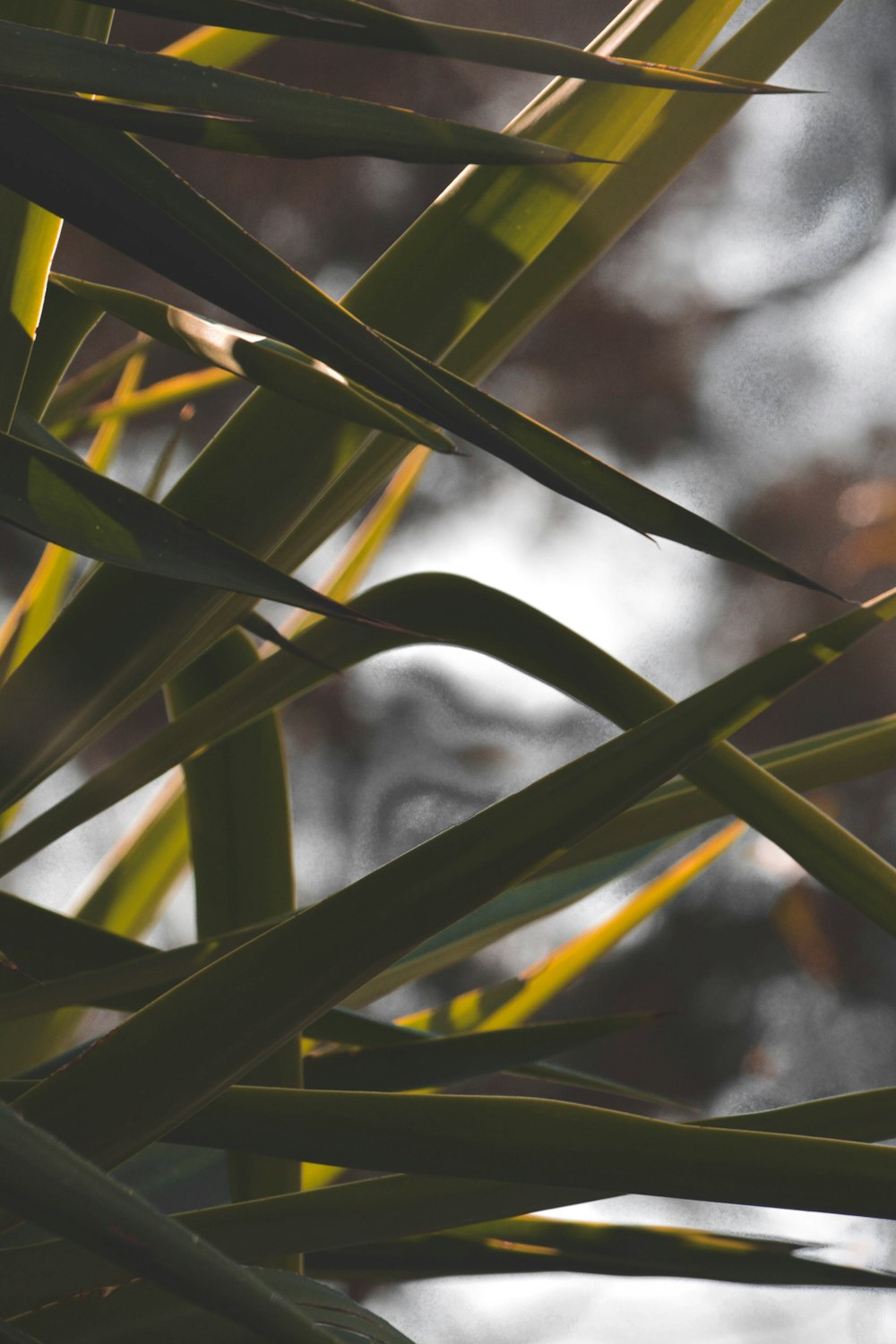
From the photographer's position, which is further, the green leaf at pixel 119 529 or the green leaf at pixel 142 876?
the green leaf at pixel 142 876

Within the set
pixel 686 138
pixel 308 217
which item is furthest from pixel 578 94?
pixel 308 217

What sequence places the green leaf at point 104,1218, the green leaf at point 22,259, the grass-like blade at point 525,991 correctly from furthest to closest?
the grass-like blade at point 525,991 → the green leaf at point 22,259 → the green leaf at point 104,1218

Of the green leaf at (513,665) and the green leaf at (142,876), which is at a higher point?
the green leaf at (142,876)

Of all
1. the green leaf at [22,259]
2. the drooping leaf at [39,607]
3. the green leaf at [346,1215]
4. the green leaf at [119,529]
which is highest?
the drooping leaf at [39,607]

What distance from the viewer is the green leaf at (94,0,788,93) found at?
123mm

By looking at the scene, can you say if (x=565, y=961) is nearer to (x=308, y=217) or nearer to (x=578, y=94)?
(x=578, y=94)

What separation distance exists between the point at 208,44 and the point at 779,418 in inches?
50.6

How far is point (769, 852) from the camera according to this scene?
1309mm

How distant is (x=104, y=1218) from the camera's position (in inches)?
3.2

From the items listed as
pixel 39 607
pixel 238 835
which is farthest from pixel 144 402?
pixel 238 835

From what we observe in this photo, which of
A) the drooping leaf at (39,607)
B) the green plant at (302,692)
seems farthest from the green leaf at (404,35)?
the drooping leaf at (39,607)

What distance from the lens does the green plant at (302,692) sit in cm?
13

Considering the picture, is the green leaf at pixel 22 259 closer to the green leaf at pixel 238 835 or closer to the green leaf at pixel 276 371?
the green leaf at pixel 276 371

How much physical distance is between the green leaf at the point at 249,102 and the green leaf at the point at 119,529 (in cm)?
5
